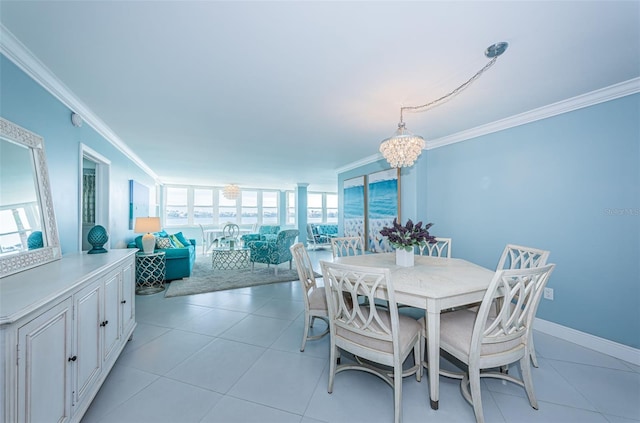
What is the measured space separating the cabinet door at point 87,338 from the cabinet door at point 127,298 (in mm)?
491

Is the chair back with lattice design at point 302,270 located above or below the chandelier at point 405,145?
below

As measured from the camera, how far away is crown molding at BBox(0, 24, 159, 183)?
1546 mm

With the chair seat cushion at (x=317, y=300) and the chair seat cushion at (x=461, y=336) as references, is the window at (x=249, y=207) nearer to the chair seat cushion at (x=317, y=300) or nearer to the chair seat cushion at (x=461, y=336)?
the chair seat cushion at (x=317, y=300)

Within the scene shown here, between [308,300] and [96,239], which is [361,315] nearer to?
[308,300]

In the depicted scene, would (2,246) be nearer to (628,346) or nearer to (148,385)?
(148,385)

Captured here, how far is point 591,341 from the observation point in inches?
90.4

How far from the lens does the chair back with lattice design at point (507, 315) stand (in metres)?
1.38

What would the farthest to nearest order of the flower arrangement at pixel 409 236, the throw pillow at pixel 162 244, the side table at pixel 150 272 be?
the throw pillow at pixel 162 244, the side table at pixel 150 272, the flower arrangement at pixel 409 236

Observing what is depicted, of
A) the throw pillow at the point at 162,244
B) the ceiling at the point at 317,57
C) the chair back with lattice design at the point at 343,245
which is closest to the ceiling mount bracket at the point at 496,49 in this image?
the ceiling at the point at 317,57

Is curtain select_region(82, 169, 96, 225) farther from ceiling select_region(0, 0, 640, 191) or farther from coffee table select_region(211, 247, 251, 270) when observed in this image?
coffee table select_region(211, 247, 251, 270)

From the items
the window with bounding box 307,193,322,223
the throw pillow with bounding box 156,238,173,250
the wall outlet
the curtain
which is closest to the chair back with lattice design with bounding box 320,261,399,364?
the wall outlet

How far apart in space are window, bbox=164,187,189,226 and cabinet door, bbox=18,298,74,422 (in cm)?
831

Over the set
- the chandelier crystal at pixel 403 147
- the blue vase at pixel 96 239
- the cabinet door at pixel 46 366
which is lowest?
the cabinet door at pixel 46 366

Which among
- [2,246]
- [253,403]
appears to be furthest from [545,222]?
[2,246]
